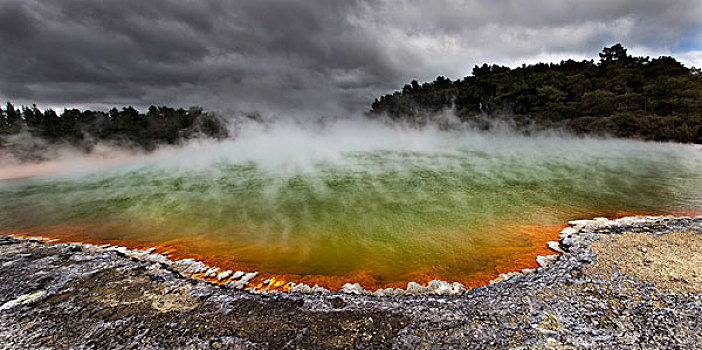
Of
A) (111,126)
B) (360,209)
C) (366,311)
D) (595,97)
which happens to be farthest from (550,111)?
(111,126)

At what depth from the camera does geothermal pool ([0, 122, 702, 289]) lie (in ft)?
15.2

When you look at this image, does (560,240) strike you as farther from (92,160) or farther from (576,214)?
(92,160)

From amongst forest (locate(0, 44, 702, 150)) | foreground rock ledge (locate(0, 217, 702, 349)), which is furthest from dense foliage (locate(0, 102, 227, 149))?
foreground rock ledge (locate(0, 217, 702, 349))

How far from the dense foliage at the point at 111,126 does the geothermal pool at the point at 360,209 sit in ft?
33.9

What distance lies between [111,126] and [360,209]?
89.0 feet

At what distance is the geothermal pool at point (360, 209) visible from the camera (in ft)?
15.2

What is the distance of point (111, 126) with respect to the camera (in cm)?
2456

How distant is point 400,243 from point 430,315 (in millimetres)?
2260

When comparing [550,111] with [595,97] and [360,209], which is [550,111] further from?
[360,209]

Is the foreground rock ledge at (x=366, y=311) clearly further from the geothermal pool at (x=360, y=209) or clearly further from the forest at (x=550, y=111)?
the forest at (x=550, y=111)

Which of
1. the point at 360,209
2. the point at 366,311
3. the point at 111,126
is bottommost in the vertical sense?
the point at 366,311

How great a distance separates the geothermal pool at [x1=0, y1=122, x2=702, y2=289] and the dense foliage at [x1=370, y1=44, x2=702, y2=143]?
26.5 ft

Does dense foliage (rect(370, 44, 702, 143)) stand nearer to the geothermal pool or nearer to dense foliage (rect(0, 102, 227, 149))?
the geothermal pool

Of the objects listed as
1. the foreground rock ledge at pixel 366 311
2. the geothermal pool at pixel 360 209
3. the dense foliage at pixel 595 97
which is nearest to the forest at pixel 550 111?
the dense foliage at pixel 595 97
